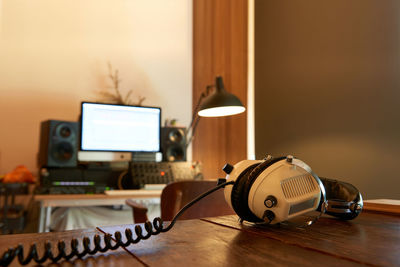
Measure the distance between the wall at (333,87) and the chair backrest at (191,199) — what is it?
2.96ft

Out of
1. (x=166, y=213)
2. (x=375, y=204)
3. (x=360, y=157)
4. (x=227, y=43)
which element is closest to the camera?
(x=375, y=204)

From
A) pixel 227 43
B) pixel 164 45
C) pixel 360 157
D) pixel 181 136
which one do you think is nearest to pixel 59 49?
pixel 164 45

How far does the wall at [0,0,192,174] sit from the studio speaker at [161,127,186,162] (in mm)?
440

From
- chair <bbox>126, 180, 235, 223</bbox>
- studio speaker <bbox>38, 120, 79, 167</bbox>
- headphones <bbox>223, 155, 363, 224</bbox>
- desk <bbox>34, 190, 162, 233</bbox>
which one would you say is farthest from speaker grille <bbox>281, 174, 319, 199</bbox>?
studio speaker <bbox>38, 120, 79, 167</bbox>

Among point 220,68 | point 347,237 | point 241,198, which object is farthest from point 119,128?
point 347,237

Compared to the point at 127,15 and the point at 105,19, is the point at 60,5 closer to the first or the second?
the point at 105,19

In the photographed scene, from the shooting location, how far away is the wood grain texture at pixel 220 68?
253cm

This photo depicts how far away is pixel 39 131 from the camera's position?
2385 mm

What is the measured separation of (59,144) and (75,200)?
51 centimetres

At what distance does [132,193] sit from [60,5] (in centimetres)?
165

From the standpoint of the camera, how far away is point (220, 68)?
273 cm

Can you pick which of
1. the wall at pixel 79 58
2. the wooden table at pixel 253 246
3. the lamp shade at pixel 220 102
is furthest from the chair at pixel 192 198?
the wall at pixel 79 58

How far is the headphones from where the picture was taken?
55cm

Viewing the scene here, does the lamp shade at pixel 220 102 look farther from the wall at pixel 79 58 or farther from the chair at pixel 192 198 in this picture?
the wall at pixel 79 58
